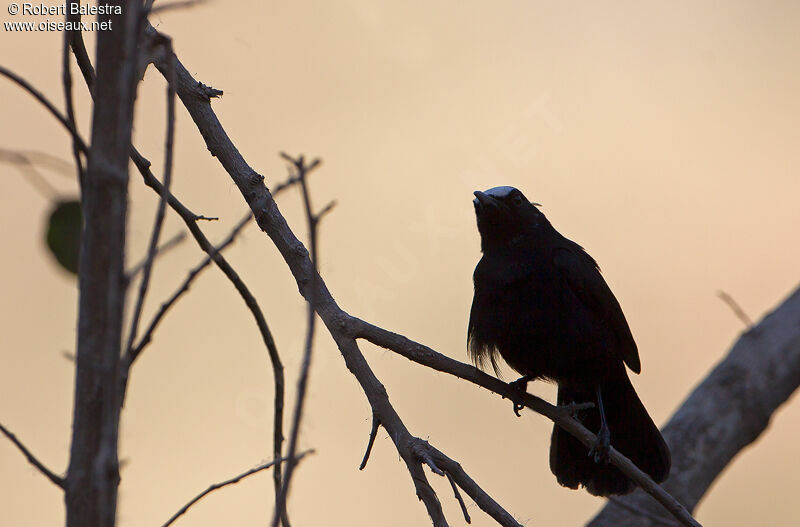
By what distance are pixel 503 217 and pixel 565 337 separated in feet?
2.59

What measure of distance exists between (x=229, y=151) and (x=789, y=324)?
13.3 ft

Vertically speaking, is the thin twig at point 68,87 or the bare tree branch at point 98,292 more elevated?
the thin twig at point 68,87

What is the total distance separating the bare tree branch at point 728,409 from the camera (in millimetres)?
5113

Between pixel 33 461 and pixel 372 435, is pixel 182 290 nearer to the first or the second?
pixel 33 461

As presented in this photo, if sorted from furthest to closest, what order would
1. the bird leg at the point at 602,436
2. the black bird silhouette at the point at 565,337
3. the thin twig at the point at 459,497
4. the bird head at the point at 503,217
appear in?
the bird head at the point at 503,217, the black bird silhouette at the point at 565,337, the bird leg at the point at 602,436, the thin twig at the point at 459,497

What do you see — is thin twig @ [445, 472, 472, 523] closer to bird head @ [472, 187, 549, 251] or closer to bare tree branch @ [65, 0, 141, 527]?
bare tree branch @ [65, 0, 141, 527]

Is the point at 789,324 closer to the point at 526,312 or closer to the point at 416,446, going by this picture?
the point at 526,312

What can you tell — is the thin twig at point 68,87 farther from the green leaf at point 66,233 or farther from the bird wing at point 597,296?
the bird wing at point 597,296

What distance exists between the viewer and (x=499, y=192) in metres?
4.71

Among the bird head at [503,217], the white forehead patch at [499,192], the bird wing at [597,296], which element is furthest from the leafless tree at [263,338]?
the white forehead patch at [499,192]

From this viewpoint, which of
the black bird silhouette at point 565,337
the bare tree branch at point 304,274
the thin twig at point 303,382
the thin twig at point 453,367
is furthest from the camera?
the black bird silhouette at point 565,337

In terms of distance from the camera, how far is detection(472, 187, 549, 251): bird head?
4559mm

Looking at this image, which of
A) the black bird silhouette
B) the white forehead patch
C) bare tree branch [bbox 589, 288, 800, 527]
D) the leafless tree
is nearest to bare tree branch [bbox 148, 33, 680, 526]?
the leafless tree

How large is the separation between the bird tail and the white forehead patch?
1.02 m
